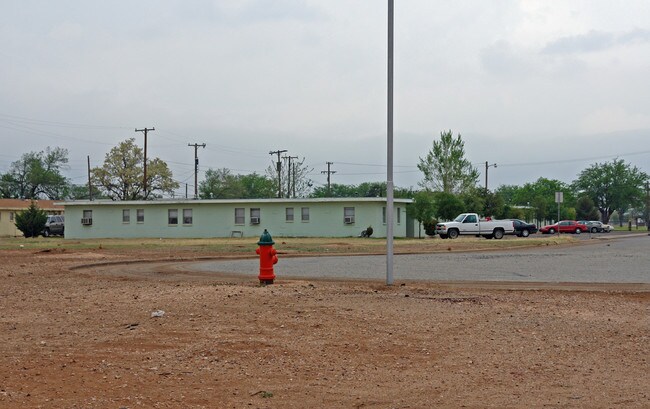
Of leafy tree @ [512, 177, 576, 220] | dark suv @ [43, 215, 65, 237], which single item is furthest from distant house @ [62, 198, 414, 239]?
leafy tree @ [512, 177, 576, 220]

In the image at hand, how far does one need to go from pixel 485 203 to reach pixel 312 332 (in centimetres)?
6685

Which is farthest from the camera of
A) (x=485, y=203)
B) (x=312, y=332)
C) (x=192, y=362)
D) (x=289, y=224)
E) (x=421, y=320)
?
(x=485, y=203)

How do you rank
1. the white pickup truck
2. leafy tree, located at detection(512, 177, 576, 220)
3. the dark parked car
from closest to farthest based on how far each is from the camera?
the white pickup truck → the dark parked car → leafy tree, located at detection(512, 177, 576, 220)

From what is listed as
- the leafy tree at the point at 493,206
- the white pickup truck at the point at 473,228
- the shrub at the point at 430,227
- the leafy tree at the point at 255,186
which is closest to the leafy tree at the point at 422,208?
the shrub at the point at 430,227

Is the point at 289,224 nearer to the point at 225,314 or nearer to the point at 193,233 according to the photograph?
the point at 193,233

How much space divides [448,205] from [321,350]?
52537 millimetres

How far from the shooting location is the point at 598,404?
248 inches

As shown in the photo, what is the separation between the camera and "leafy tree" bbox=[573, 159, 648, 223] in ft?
421

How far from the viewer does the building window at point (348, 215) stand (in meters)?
55.4

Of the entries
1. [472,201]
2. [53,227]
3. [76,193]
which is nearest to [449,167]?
[472,201]

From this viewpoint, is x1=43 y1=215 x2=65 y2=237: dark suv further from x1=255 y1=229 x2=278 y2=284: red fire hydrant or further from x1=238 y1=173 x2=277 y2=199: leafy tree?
x1=255 y1=229 x2=278 y2=284: red fire hydrant

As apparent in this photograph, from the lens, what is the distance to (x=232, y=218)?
57688mm

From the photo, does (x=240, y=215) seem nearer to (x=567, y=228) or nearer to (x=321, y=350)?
(x=567, y=228)

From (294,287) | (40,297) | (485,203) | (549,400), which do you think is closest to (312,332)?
(549,400)
